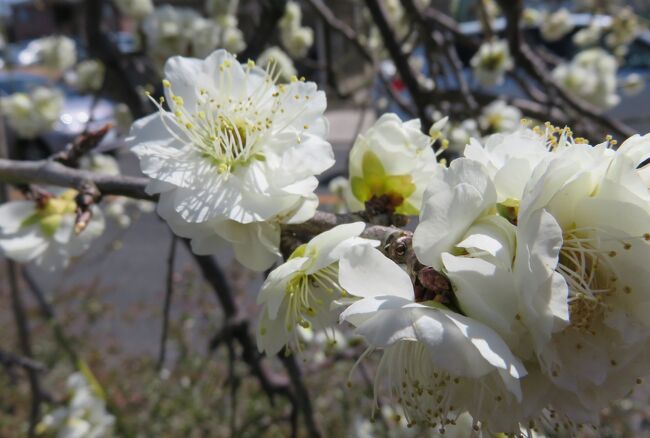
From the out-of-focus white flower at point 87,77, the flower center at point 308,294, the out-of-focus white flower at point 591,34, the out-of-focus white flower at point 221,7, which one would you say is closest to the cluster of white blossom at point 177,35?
the out-of-focus white flower at point 221,7

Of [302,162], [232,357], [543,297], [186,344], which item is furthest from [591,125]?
[186,344]

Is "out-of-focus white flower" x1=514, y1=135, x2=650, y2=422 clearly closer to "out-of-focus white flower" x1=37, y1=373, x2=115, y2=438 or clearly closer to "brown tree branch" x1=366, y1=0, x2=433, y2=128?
"brown tree branch" x1=366, y1=0, x2=433, y2=128

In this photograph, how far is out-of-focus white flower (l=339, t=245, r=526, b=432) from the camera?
557 millimetres

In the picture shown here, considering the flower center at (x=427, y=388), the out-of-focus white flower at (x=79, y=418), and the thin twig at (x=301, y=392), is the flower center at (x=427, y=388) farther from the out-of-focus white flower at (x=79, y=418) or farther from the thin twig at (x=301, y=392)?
the out-of-focus white flower at (x=79, y=418)

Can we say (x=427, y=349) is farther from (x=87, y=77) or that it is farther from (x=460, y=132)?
(x=87, y=77)

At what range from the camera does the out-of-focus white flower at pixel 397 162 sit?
857 mm

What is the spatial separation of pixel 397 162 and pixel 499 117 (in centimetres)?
137

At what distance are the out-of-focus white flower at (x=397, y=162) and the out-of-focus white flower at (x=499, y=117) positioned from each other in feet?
3.94

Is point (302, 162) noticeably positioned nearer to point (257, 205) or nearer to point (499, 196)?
point (257, 205)

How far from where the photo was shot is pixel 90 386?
2178mm

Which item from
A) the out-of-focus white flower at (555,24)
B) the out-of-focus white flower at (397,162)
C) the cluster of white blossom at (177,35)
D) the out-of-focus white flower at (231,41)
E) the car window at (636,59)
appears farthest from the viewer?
the car window at (636,59)

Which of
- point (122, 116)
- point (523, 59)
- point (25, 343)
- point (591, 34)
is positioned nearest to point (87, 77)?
point (122, 116)

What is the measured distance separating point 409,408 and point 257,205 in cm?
29

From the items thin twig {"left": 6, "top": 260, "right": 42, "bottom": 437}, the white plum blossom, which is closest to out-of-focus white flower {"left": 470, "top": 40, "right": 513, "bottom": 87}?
thin twig {"left": 6, "top": 260, "right": 42, "bottom": 437}
